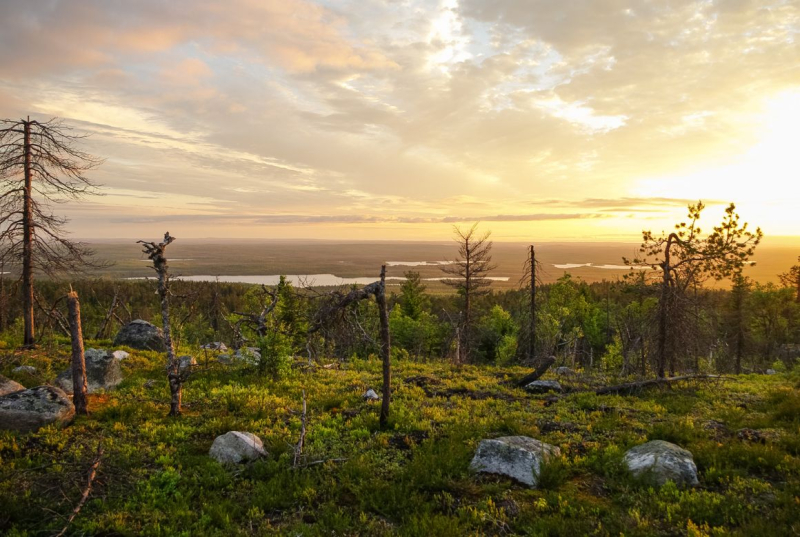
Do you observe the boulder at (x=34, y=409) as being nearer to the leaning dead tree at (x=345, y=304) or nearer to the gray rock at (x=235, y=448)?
the gray rock at (x=235, y=448)

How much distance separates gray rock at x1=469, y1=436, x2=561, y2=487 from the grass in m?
0.26

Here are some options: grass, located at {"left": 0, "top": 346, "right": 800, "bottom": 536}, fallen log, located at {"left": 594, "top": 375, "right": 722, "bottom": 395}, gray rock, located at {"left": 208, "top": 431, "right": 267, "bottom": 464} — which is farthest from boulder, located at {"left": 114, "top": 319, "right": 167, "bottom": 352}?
fallen log, located at {"left": 594, "top": 375, "right": 722, "bottom": 395}

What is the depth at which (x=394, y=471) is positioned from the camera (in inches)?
378

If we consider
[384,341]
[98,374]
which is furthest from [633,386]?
[98,374]

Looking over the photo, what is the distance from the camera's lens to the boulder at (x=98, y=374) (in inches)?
602

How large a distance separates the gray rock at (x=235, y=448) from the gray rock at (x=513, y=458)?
595cm

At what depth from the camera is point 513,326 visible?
51.2 metres

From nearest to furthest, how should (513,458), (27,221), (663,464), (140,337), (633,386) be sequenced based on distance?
(663,464) < (513,458) < (633,386) < (27,221) < (140,337)

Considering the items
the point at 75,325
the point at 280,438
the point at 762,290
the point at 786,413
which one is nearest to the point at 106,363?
the point at 75,325

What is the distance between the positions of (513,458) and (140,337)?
24.4 meters

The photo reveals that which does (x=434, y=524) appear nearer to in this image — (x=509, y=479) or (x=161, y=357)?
(x=509, y=479)

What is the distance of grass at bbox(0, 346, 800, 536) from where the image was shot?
738 centimetres

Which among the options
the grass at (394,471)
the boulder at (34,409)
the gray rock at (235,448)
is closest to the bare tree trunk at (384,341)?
the grass at (394,471)

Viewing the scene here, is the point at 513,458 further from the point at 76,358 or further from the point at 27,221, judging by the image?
the point at 27,221
